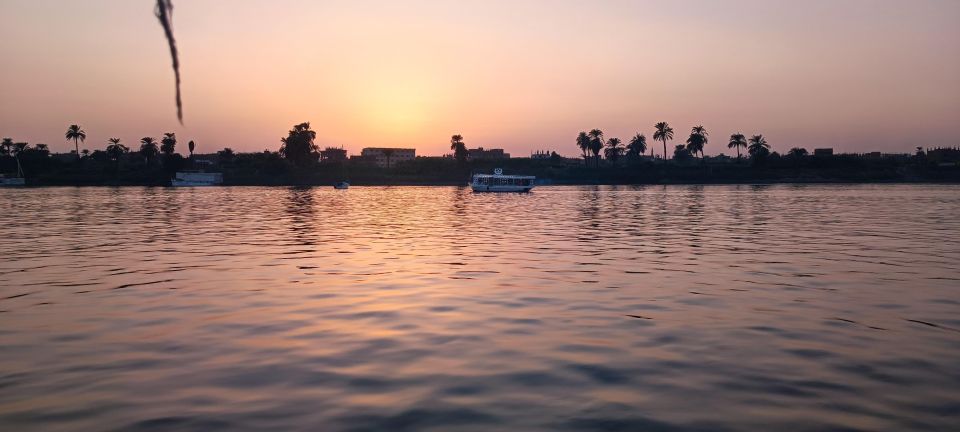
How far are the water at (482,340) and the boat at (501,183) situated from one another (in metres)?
107

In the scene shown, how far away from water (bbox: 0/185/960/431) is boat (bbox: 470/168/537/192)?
106819mm

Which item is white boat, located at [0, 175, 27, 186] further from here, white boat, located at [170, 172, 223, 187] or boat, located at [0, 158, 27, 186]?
white boat, located at [170, 172, 223, 187]

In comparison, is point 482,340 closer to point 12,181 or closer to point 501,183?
point 501,183

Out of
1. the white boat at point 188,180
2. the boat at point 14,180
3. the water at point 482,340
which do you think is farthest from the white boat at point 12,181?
the water at point 482,340

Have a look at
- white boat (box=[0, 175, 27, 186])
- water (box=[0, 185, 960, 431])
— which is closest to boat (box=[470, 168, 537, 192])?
water (box=[0, 185, 960, 431])

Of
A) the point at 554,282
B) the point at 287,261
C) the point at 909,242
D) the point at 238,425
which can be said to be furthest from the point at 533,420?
the point at 909,242

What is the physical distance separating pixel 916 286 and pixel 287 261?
70.0ft

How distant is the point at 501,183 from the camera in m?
Result: 139

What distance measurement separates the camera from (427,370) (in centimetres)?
1122

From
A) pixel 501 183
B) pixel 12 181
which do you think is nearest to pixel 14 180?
pixel 12 181

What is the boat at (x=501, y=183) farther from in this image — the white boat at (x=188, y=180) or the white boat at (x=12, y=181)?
the white boat at (x=12, y=181)

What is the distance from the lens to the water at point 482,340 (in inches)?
360

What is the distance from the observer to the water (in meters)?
9.13

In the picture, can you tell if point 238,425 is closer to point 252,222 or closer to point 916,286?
point 916,286
